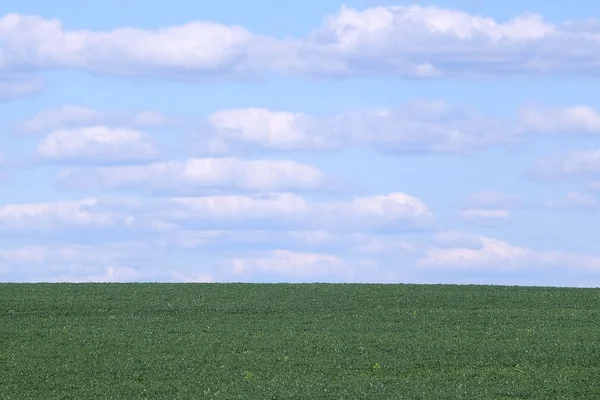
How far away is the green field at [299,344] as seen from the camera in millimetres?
23031

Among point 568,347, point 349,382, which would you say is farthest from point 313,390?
point 568,347

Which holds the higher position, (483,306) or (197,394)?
(483,306)

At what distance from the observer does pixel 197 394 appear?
22.5 m

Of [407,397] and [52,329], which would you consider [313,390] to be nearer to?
[407,397]

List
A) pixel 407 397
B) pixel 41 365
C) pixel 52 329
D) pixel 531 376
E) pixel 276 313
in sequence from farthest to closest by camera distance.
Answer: pixel 276 313 → pixel 52 329 → pixel 41 365 → pixel 531 376 → pixel 407 397

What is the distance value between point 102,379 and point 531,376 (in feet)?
35.7

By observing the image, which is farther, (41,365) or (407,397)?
(41,365)

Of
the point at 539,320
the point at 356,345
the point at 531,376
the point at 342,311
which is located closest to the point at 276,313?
the point at 342,311

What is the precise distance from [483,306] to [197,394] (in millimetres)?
14828

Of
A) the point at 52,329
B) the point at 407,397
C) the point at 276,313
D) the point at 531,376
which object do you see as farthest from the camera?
the point at 276,313

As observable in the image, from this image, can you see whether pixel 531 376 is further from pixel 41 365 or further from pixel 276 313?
pixel 41 365

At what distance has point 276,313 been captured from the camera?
3225cm

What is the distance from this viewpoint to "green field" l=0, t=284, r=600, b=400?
2303 cm

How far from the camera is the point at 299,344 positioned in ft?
88.0
